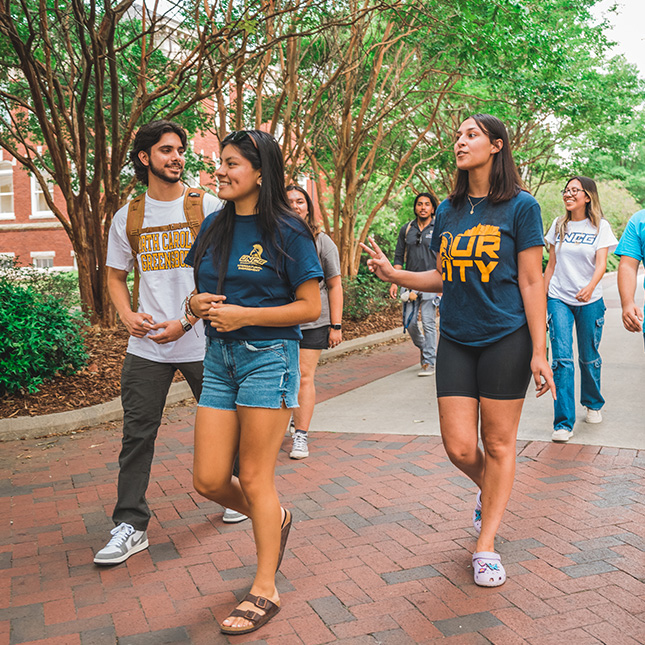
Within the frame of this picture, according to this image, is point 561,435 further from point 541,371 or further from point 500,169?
point 500,169

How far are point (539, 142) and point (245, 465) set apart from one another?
21214mm

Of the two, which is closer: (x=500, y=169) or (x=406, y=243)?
(x=500, y=169)

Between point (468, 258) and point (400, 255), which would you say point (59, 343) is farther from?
point (468, 258)

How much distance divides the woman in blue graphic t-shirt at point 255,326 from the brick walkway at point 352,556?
0.39 meters

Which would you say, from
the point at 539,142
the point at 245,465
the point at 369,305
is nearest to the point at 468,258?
the point at 245,465

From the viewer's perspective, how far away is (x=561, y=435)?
580 centimetres

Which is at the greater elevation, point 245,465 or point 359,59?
point 359,59

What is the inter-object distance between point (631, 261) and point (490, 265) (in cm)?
137

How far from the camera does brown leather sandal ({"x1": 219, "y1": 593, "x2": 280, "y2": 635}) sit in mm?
2963

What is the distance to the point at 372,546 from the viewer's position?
3871 mm

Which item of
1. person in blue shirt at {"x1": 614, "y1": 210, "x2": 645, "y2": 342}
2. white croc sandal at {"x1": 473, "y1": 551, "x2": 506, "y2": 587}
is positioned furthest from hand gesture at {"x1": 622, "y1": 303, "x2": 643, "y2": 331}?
white croc sandal at {"x1": 473, "y1": 551, "x2": 506, "y2": 587}

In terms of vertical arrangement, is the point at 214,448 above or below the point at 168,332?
below

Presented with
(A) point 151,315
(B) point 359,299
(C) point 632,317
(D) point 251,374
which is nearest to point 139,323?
(A) point 151,315

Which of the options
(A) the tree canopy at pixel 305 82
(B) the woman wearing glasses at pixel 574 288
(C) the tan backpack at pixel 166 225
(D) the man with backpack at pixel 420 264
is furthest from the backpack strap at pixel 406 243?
(C) the tan backpack at pixel 166 225
